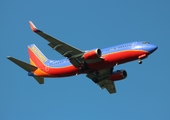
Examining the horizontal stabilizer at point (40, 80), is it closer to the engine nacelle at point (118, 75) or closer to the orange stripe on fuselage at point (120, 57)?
the engine nacelle at point (118, 75)

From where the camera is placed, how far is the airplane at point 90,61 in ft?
193

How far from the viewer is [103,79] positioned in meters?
67.4

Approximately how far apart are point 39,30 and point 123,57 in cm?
1254

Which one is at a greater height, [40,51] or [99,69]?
[40,51]

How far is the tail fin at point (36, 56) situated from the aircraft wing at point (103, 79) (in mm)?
8576

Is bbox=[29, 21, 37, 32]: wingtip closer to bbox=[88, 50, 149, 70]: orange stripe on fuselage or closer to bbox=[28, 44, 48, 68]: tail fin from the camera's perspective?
bbox=[88, 50, 149, 70]: orange stripe on fuselage

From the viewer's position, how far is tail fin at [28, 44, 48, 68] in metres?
69.4

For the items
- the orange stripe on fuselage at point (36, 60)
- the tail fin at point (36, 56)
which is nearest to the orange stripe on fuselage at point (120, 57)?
the orange stripe on fuselage at point (36, 60)

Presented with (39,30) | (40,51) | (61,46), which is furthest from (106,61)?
(40,51)

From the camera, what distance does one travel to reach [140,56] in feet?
193

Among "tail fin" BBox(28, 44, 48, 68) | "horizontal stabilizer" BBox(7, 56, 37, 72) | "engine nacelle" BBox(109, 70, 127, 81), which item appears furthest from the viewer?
"tail fin" BBox(28, 44, 48, 68)

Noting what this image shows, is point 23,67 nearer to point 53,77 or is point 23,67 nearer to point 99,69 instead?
point 53,77

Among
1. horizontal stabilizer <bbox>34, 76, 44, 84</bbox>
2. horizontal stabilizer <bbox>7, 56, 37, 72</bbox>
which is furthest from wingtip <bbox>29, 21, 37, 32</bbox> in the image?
horizontal stabilizer <bbox>34, 76, 44, 84</bbox>

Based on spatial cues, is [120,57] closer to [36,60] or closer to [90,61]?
[90,61]
